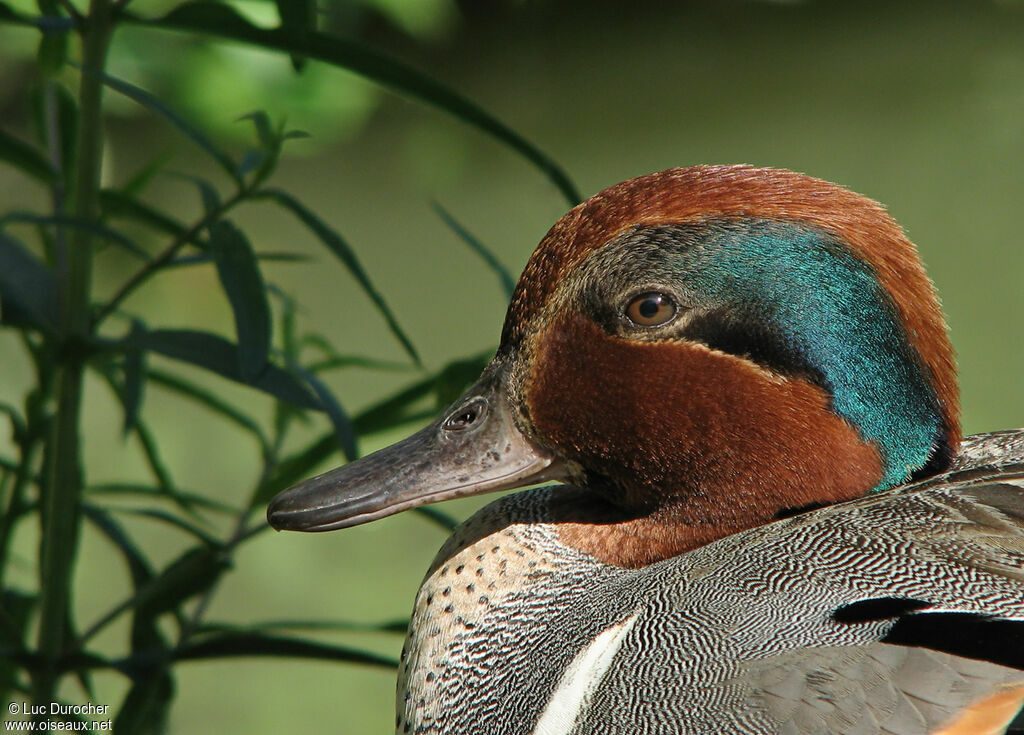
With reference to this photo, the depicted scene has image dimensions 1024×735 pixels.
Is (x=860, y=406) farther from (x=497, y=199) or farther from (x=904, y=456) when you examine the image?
(x=497, y=199)

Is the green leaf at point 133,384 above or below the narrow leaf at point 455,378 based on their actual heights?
above

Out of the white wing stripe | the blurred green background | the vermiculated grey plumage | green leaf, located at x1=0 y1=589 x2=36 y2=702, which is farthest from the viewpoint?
the blurred green background

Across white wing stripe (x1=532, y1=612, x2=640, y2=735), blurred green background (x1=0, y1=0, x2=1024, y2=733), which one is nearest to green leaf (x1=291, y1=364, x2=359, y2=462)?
white wing stripe (x1=532, y1=612, x2=640, y2=735)

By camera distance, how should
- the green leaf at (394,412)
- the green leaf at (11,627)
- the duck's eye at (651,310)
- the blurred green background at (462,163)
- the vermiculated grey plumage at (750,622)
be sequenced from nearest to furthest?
the vermiculated grey plumage at (750,622) < the duck's eye at (651,310) < the green leaf at (11,627) < the green leaf at (394,412) < the blurred green background at (462,163)

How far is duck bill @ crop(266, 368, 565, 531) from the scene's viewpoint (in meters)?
1.23

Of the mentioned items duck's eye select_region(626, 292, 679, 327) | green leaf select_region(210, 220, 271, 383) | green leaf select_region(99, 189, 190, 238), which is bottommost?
duck's eye select_region(626, 292, 679, 327)

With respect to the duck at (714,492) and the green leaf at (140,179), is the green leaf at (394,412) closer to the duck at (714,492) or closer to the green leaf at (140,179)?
the duck at (714,492)

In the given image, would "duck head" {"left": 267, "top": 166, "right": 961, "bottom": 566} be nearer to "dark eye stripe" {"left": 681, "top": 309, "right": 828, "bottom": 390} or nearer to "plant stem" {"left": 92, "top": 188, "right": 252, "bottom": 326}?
"dark eye stripe" {"left": 681, "top": 309, "right": 828, "bottom": 390}

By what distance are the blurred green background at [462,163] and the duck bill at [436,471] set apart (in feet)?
5.07

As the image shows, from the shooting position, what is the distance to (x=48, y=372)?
4.66 feet

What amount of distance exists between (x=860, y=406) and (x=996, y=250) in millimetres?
3289

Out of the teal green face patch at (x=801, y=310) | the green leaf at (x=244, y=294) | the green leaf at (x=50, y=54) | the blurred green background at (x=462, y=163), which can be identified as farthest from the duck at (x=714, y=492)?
the blurred green background at (x=462, y=163)

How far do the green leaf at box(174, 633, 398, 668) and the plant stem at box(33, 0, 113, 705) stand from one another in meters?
0.15

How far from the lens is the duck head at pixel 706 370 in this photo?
1.12 metres
